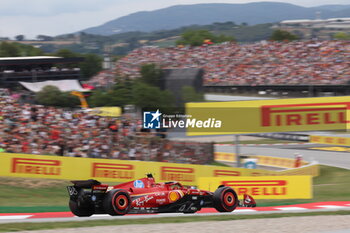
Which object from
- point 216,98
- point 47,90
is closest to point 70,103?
point 47,90

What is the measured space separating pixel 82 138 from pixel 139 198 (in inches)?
427

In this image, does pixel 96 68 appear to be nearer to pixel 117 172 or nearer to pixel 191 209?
pixel 117 172

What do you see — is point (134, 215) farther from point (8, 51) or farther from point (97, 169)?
point (8, 51)

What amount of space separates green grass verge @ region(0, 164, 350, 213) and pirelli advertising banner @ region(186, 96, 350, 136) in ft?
13.3

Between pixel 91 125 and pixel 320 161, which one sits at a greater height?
pixel 91 125

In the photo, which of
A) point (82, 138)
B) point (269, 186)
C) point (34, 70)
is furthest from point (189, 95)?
point (269, 186)

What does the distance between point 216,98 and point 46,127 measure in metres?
29.1

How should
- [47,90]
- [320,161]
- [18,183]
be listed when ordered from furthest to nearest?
[47,90] → [320,161] → [18,183]

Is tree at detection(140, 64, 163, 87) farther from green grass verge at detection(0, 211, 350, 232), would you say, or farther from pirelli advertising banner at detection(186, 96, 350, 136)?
green grass verge at detection(0, 211, 350, 232)

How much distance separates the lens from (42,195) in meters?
15.7

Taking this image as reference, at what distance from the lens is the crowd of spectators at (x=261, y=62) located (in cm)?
4525

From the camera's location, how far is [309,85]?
4412 cm

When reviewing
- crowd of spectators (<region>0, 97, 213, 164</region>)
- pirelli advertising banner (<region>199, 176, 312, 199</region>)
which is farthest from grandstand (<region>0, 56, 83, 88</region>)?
pirelli advertising banner (<region>199, 176, 312, 199</region>)

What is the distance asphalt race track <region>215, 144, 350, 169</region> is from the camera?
27.7 meters
